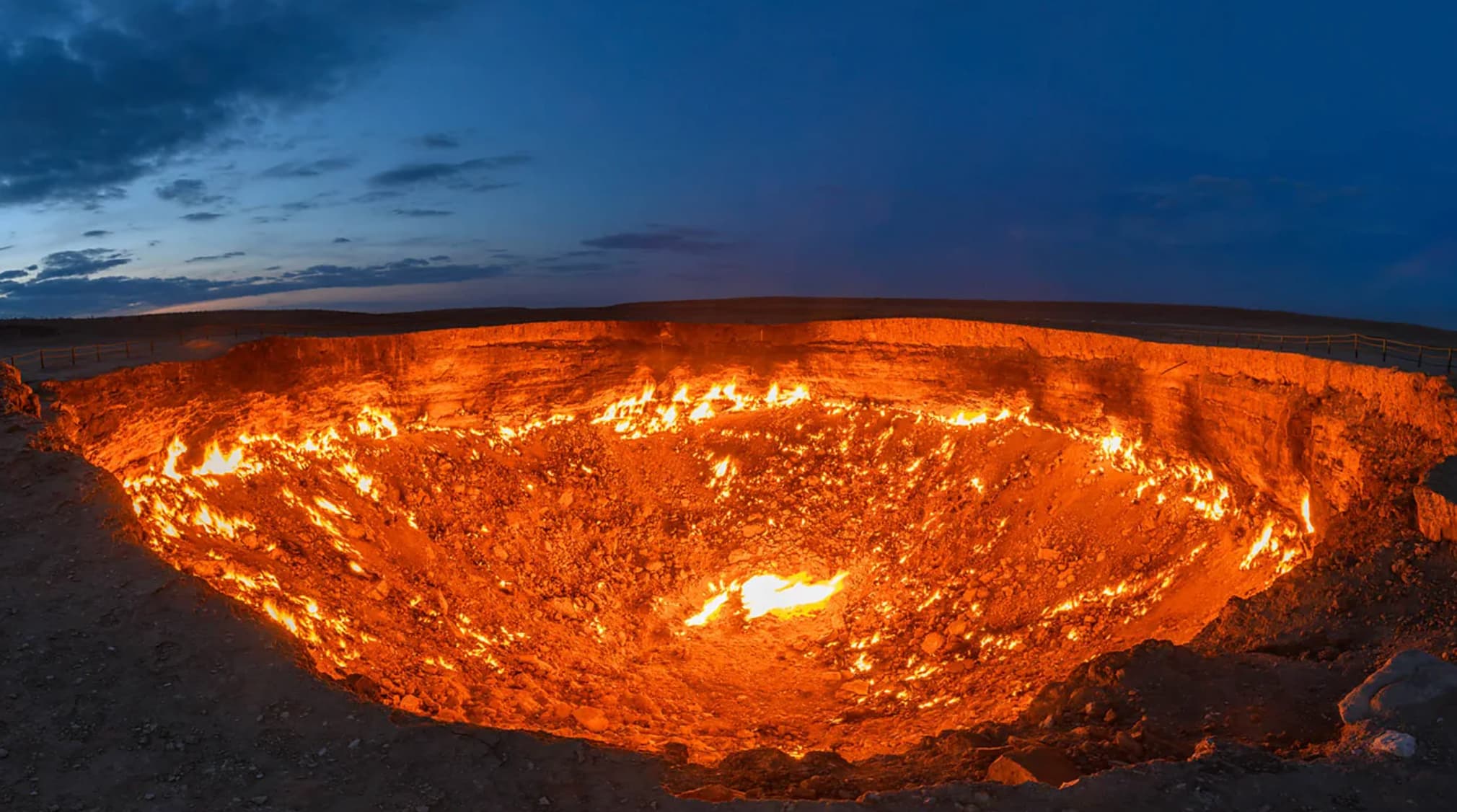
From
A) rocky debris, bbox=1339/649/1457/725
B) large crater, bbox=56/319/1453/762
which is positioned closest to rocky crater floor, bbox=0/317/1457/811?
rocky debris, bbox=1339/649/1457/725

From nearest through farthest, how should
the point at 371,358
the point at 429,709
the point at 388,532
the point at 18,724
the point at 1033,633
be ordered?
1. the point at 18,724
2. the point at 429,709
3. the point at 1033,633
4. the point at 388,532
5. the point at 371,358

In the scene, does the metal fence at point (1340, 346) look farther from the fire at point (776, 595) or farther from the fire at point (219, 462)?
the fire at point (219, 462)

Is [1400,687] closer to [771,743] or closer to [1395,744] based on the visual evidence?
[1395,744]

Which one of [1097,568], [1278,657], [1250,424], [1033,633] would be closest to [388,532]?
[1033,633]

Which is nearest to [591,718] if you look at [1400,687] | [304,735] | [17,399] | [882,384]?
[304,735]

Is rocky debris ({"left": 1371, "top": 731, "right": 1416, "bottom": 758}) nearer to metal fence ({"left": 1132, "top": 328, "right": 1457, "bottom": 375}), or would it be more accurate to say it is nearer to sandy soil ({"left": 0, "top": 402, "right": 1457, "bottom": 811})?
sandy soil ({"left": 0, "top": 402, "right": 1457, "bottom": 811})

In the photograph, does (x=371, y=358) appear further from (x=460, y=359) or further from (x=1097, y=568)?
(x=1097, y=568)
